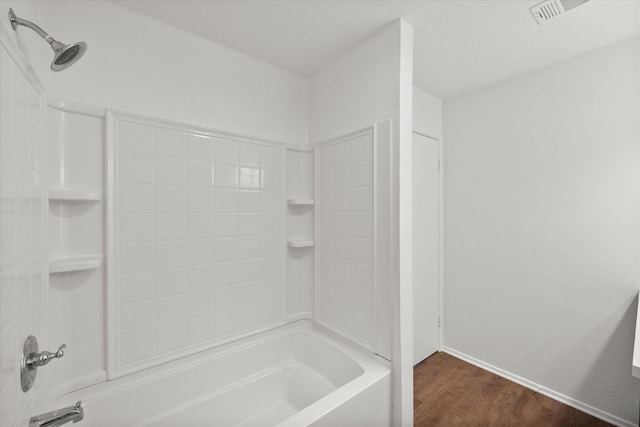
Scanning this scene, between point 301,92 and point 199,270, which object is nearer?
point 199,270

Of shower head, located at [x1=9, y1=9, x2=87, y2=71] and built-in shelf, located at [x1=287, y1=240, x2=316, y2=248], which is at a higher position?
shower head, located at [x1=9, y1=9, x2=87, y2=71]

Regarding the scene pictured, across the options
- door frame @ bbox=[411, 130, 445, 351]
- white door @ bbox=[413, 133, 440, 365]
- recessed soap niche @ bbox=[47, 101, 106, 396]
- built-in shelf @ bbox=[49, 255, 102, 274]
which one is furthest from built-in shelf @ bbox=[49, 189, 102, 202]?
door frame @ bbox=[411, 130, 445, 351]

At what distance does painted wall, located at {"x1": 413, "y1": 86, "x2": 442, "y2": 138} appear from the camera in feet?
7.56

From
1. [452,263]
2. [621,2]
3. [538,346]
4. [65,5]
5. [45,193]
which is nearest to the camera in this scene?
[45,193]

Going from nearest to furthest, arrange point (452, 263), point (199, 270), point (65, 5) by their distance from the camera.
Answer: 1. point (65, 5)
2. point (199, 270)
3. point (452, 263)

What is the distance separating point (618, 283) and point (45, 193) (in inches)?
119

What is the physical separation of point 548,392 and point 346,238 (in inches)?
72.0

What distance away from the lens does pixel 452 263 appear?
2.48 m

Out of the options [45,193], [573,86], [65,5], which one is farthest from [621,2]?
[45,193]

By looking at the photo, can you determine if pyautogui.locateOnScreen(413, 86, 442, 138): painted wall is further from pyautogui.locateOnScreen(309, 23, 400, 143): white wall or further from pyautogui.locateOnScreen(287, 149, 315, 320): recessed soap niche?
pyautogui.locateOnScreen(287, 149, 315, 320): recessed soap niche

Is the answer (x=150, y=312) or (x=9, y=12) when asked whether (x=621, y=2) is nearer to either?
(x=9, y=12)

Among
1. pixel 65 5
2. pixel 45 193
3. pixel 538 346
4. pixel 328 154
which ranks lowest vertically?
pixel 538 346

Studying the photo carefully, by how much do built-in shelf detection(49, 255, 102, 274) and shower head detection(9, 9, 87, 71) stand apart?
755 mm

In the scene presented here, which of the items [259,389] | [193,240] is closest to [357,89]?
[193,240]
